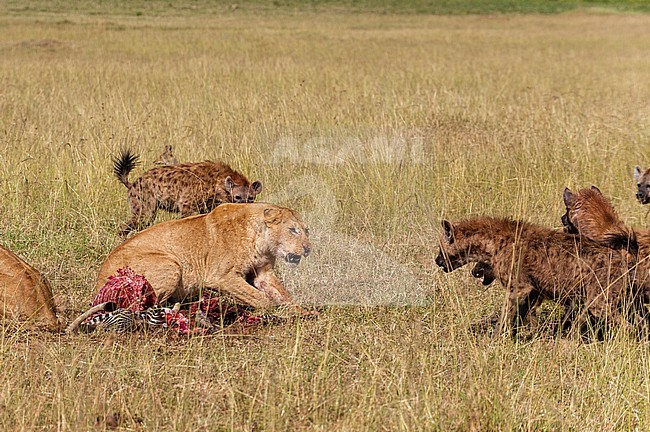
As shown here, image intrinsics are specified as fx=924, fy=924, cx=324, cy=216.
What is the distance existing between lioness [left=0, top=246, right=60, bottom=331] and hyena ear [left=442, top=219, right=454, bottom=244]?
2416mm

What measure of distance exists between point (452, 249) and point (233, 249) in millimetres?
1407

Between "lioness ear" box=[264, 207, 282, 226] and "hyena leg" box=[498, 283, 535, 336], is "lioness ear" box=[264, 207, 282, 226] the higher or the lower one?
the higher one

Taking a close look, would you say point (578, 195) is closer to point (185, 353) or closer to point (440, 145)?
point (185, 353)

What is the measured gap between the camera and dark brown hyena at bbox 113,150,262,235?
24.8ft

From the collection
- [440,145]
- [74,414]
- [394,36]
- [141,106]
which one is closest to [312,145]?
[440,145]

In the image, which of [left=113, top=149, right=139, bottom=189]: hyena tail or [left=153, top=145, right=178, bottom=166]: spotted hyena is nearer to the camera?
[left=113, top=149, right=139, bottom=189]: hyena tail

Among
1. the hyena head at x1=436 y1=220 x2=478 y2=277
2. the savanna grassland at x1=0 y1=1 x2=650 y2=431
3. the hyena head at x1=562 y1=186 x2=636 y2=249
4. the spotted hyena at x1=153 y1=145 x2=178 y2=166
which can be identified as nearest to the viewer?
the savanna grassland at x1=0 y1=1 x2=650 y2=431

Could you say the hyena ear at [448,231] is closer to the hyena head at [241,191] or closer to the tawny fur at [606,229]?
the tawny fur at [606,229]

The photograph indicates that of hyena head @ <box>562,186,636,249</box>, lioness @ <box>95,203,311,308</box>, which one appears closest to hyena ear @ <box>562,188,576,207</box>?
hyena head @ <box>562,186,636,249</box>

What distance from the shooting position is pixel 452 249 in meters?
5.87

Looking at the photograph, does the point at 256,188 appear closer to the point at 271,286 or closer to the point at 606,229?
the point at 271,286

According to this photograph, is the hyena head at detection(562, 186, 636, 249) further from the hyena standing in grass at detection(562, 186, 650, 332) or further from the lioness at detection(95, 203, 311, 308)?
the lioness at detection(95, 203, 311, 308)

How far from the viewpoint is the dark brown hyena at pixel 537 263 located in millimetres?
5215

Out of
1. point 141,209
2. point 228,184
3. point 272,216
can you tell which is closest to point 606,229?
point 272,216
